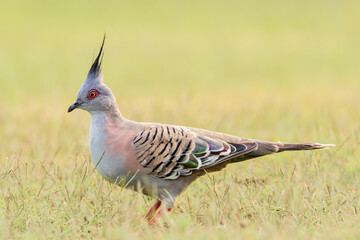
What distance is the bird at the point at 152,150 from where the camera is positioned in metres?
5.17

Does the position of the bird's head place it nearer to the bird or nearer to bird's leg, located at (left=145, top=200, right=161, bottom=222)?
the bird

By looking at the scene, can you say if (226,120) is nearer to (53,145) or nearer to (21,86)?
(53,145)

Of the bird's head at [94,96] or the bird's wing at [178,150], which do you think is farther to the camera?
the bird's head at [94,96]

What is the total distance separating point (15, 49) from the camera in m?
15.2

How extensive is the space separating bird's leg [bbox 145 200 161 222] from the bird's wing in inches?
12.4

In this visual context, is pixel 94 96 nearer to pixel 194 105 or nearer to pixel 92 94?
pixel 92 94

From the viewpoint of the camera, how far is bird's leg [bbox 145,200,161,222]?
5.31 metres

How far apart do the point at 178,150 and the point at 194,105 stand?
5225 millimetres

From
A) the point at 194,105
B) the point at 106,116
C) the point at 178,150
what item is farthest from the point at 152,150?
the point at 194,105

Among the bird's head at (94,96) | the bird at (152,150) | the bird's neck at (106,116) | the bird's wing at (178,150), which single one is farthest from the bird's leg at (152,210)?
the bird's head at (94,96)

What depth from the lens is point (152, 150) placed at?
206 inches

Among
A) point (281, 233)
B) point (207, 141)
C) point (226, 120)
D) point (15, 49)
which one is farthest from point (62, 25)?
point (281, 233)

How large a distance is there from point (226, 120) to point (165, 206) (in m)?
3.90

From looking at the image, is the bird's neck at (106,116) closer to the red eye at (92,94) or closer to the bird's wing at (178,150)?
the red eye at (92,94)
